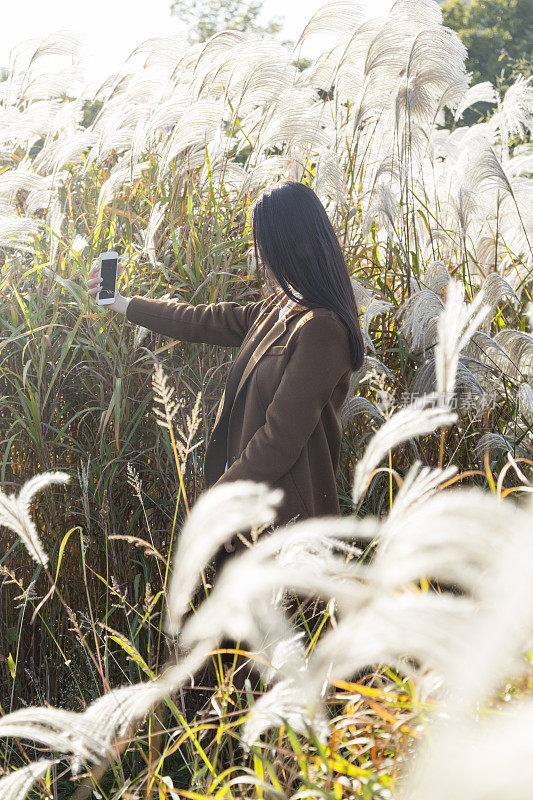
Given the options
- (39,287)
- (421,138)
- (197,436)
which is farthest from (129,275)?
(421,138)

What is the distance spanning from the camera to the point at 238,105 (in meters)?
2.87

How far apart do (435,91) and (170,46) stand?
1311 millimetres

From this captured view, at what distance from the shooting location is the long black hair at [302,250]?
5.96 ft

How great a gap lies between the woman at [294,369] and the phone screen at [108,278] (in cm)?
46

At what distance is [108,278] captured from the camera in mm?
2229

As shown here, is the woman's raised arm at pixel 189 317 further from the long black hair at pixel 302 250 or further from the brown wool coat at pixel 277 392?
the long black hair at pixel 302 250

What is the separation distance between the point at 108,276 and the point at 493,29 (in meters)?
23.2

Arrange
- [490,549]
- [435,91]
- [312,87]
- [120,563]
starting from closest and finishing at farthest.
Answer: [490,549]
[120,563]
[435,91]
[312,87]

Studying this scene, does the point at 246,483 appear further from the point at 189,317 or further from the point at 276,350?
the point at 189,317

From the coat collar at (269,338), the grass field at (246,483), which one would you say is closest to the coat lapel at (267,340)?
the coat collar at (269,338)

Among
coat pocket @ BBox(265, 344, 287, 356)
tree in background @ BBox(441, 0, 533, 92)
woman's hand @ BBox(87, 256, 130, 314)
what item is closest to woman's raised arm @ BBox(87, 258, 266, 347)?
woman's hand @ BBox(87, 256, 130, 314)

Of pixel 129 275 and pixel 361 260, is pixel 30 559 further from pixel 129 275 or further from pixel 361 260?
pixel 361 260

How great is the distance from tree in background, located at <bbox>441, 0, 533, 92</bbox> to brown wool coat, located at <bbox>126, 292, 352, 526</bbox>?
817 inches

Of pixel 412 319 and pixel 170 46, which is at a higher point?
pixel 170 46
